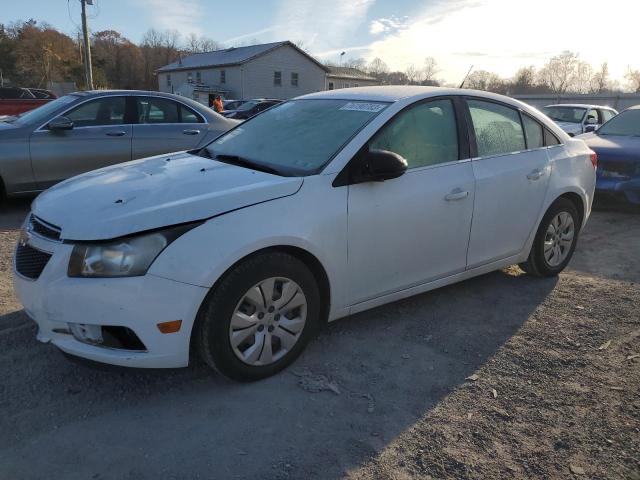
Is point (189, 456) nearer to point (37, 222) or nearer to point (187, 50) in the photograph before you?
point (37, 222)

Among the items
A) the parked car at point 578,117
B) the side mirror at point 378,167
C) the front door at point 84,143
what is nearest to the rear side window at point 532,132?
the side mirror at point 378,167

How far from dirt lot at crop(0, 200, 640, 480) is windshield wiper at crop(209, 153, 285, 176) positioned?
1197 millimetres

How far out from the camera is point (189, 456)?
2.42 metres

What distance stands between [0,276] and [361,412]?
3458mm

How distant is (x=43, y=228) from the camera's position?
9.60 ft

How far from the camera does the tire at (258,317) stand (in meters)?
2.76

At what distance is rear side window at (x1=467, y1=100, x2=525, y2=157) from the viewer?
4.04 meters

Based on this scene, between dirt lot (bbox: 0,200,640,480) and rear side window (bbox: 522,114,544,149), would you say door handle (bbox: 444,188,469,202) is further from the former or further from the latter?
rear side window (bbox: 522,114,544,149)

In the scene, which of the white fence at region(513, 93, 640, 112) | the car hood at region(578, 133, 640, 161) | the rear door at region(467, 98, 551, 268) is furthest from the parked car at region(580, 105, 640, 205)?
the white fence at region(513, 93, 640, 112)

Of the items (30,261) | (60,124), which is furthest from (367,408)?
(60,124)

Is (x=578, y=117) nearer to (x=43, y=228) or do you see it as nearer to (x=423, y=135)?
(x=423, y=135)

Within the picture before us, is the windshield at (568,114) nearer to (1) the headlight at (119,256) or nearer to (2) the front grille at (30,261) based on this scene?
(1) the headlight at (119,256)

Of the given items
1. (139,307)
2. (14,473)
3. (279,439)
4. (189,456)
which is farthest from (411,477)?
(14,473)

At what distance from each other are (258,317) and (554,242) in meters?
3.06
